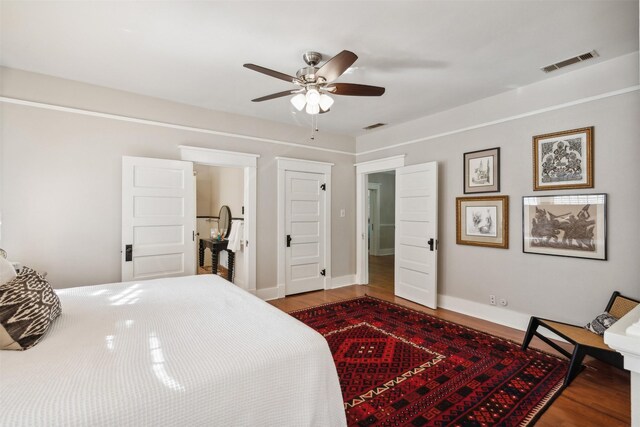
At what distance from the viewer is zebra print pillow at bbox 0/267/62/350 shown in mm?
1330

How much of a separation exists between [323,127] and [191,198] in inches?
90.0

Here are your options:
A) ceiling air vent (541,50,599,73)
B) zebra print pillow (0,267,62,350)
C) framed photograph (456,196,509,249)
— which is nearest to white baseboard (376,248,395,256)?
framed photograph (456,196,509,249)

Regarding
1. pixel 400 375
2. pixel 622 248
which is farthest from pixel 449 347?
pixel 622 248

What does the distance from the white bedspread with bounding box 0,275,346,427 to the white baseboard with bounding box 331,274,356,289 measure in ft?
11.3

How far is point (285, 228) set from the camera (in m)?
4.68

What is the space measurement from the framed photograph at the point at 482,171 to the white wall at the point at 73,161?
3.32 meters

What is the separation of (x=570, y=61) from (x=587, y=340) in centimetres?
243

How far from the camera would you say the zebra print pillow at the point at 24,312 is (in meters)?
1.33

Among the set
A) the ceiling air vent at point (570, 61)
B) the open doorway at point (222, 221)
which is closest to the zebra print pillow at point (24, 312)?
the open doorway at point (222, 221)

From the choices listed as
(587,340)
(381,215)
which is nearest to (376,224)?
(381,215)

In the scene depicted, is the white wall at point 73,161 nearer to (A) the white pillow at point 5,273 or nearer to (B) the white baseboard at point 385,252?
(A) the white pillow at point 5,273

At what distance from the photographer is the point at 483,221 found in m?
3.70

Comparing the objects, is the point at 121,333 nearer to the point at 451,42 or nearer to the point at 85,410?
the point at 85,410

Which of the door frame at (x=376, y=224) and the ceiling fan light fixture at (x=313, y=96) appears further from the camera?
the door frame at (x=376, y=224)
